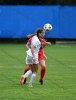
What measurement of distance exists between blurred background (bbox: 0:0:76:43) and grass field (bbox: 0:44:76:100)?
795 cm

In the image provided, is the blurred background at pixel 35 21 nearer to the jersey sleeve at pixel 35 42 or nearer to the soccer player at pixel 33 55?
the soccer player at pixel 33 55

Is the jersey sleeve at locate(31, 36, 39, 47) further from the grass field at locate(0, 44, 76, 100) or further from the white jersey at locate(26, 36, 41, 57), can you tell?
the grass field at locate(0, 44, 76, 100)

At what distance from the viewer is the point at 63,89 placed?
589 inches

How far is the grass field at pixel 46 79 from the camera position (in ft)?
44.6

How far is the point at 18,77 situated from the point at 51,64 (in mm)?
5168

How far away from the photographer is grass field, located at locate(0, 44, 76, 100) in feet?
44.6

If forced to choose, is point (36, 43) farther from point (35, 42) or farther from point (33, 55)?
point (33, 55)

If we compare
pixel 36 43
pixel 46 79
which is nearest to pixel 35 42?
pixel 36 43

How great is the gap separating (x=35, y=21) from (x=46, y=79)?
61.5 ft

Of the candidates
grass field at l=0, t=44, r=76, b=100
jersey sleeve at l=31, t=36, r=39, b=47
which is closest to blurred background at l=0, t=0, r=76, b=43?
grass field at l=0, t=44, r=76, b=100

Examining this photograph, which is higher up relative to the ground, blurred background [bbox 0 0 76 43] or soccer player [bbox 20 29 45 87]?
soccer player [bbox 20 29 45 87]

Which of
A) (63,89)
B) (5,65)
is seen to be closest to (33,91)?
(63,89)

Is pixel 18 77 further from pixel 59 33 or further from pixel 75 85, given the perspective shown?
pixel 59 33

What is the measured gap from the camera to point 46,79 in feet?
57.3
